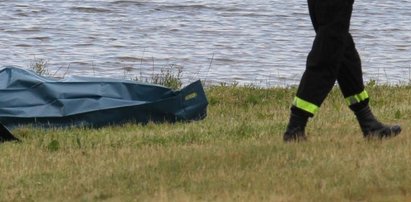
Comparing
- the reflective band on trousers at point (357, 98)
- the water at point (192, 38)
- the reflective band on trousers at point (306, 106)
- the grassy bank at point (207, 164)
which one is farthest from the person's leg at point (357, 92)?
the water at point (192, 38)

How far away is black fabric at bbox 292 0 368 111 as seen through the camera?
25.8ft

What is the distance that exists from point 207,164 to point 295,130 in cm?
92

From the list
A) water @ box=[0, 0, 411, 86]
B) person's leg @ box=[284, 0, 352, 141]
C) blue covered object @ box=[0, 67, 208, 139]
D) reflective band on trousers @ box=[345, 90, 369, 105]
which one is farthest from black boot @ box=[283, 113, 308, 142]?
water @ box=[0, 0, 411, 86]

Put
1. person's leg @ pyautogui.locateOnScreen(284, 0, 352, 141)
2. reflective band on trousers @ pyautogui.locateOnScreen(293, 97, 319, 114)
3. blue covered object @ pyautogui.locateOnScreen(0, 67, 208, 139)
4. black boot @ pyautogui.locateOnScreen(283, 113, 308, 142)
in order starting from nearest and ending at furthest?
person's leg @ pyautogui.locateOnScreen(284, 0, 352, 141) < reflective band on trousers @ pyautogui.locateOnScreen(293, 97, 319, 114) < black boot @ pyautogui.locateOnScreen(283, 113, 308, 142) < blue covered object @ pyautogui.locateOnScreen(0, 67, 208, 139)

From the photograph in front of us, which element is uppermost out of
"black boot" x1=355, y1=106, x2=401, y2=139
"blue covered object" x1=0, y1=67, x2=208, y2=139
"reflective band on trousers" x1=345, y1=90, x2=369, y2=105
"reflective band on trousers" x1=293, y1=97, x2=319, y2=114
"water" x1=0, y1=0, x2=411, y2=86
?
"reflective band on trousers" x1=293, y1=97, x2=319, y2=114

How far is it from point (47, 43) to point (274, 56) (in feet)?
12.9

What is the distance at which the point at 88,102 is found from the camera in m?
10.6

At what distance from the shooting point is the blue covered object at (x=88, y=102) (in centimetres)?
1042

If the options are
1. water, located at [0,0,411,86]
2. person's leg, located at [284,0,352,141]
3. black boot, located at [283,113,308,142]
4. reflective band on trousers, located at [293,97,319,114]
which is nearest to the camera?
person's leg, located at [284,0,352,141]

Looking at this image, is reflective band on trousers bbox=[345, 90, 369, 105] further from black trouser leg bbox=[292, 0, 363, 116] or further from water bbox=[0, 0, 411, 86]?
water bbox=[0, 0, 411, 86]

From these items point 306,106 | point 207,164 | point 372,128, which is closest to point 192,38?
point 372,128

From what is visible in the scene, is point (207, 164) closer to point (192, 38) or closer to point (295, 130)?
point (295, 130)

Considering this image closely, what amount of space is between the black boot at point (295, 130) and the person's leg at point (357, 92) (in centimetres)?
37

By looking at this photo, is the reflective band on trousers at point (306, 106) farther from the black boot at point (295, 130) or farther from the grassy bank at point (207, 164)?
the grassy bank at point (207, 164)
